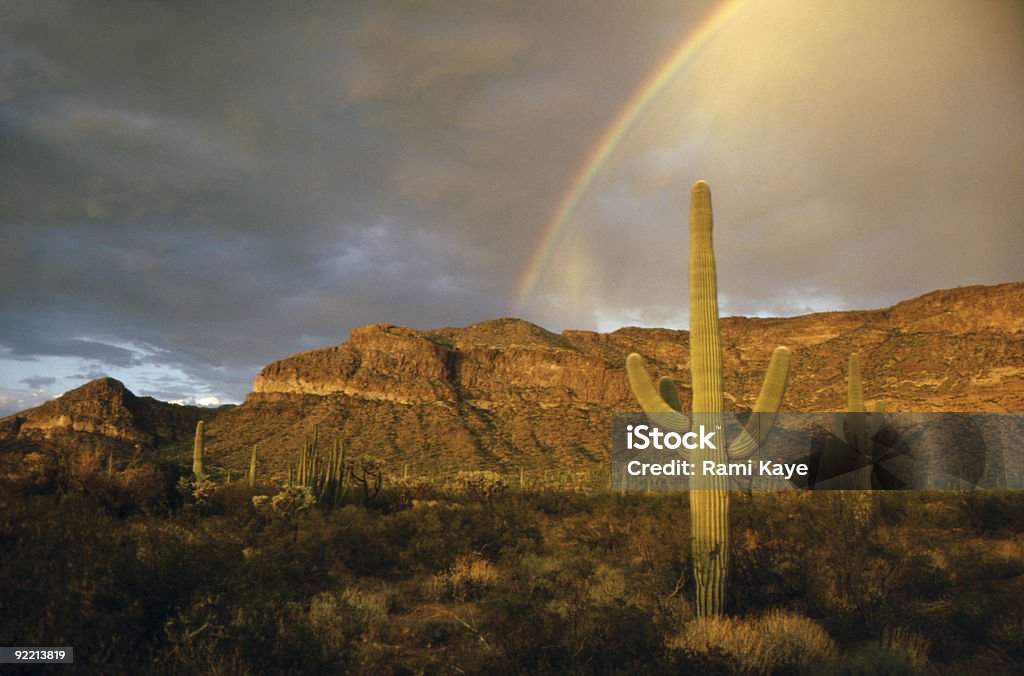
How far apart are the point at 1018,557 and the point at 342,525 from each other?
1250 centimetres

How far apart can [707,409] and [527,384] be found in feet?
279

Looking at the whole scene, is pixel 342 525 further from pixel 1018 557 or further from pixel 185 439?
pixel 185 439

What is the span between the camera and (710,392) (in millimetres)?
8633

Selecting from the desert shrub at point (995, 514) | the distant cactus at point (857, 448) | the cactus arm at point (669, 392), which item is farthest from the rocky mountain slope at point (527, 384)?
the cactus arm at point (669, 392)

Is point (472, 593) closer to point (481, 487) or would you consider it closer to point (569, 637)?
point (569, 637)

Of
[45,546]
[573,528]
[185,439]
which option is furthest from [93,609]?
[185,439]

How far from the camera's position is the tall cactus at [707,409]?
25.6ft

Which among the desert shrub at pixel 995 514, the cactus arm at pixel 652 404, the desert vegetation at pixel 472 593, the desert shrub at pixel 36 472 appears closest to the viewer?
the desert vegetation at pixel 472 593

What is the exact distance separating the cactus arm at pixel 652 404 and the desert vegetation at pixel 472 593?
76.4 inches

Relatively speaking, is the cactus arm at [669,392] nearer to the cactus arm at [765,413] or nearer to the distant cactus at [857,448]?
the cactus arm at [765,413]

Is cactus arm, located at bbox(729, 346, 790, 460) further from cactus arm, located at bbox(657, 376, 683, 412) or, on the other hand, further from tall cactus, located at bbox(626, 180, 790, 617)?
cactus arm, located at bbox(657, 376, 683, 412)

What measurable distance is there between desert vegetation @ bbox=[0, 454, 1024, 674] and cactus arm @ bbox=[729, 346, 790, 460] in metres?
1.51

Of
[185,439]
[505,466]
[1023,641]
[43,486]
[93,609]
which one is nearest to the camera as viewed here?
[93,609]

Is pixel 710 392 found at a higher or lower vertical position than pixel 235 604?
higher
